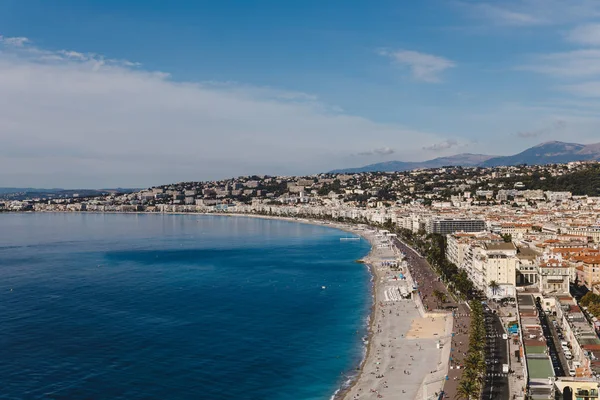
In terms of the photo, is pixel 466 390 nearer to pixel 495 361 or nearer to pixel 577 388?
pixel 577 388

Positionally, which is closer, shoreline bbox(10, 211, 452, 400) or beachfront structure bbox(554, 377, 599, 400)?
beachfront structure bbox(554, 377, 599, 400)

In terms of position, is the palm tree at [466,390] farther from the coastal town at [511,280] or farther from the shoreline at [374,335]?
the shoreline at [374,335]

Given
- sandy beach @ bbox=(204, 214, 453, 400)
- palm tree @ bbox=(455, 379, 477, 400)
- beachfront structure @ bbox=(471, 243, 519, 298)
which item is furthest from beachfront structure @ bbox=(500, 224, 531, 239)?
palm tree @ bbox=(455, 379, 477, 400)

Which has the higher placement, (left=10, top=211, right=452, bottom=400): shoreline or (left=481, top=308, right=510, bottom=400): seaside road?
(left=481, top=308, right=510, bottom=400): seaside road

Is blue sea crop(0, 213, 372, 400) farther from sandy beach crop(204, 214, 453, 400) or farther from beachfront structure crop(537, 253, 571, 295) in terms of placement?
beachfront structure crop(537, 253, 571, 295)

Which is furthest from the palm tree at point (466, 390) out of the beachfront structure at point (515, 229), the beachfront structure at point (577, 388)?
the beachfront structure at point (515, 229)
